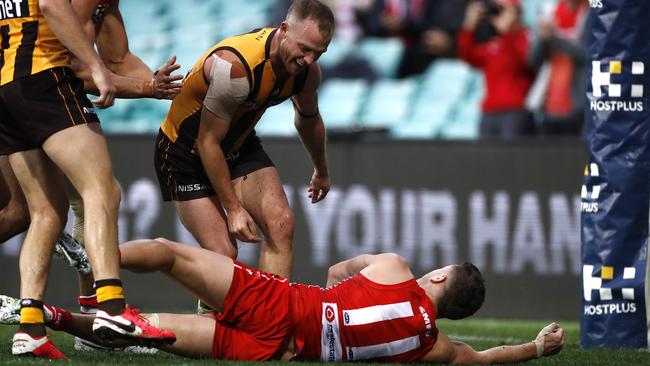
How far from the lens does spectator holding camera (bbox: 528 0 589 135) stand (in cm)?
1318

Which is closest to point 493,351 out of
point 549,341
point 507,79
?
point 549,341

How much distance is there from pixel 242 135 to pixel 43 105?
60.0 inches

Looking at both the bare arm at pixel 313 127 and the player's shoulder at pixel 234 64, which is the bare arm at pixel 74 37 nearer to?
the player's shoulder at pixel 234 64

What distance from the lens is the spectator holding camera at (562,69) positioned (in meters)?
13.2

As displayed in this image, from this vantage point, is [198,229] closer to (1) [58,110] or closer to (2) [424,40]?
(1) [58,110]

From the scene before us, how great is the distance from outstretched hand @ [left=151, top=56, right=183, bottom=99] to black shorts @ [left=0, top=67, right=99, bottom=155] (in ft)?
2.17

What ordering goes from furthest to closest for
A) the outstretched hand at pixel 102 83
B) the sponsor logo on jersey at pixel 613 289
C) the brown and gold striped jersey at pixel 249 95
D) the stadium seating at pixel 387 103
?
the stadium seating at pixel 387 103
the sponsor logo on jersey at pixel 613 289
the brown and gold striped jersey at pixel 249 95
the outstretched hand at pixel 102 83

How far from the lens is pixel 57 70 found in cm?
592

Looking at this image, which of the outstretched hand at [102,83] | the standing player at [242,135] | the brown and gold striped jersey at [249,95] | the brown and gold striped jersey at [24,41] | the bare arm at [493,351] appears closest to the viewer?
the outstretched hand at [102,83]

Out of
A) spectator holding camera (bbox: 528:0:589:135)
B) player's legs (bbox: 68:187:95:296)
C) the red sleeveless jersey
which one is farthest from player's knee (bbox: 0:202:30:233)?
spectator holding camera (bbox: 528:0:589:135)

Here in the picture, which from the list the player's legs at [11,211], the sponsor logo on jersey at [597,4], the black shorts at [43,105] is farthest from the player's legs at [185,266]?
the sponsor logo on jersey at [597,4]

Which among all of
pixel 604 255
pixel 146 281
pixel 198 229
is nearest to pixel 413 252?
pixel 146 281

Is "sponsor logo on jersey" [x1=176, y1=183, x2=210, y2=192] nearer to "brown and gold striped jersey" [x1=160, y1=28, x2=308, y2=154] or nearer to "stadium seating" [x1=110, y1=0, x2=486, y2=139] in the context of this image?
"brown and gold striped jersey" [x1=160, y1=28, x2=308, y2=154]

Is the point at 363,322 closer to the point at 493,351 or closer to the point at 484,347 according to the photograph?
the point at 493,351
